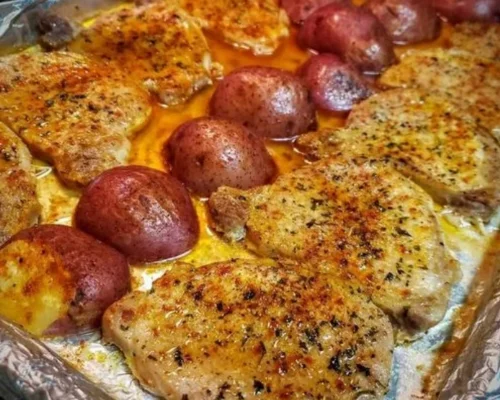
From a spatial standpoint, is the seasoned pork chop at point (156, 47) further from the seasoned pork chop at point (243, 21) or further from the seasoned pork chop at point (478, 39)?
the seasoned pork chop at point (478, 39)

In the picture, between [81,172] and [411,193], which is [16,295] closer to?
[81,172]

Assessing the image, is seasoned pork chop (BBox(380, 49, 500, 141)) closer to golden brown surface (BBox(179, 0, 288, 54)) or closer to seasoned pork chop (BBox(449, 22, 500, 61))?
seasoned pork chop (BBox(449, 22, 500, 61))

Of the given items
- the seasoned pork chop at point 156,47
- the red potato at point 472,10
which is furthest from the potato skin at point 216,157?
the red potato at point 472,10

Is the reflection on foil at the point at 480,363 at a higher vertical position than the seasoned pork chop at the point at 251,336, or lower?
lower

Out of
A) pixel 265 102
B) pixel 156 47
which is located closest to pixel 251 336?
pixel 265 102

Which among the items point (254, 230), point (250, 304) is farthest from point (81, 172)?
point (250, 304)

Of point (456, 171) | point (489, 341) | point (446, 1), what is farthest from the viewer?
point (446, 1)

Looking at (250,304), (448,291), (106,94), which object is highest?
(106,94)

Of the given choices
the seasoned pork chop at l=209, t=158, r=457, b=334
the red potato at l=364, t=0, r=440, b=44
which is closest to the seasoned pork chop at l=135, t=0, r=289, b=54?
the red potato at l=364, t=0, r=440, b=44
